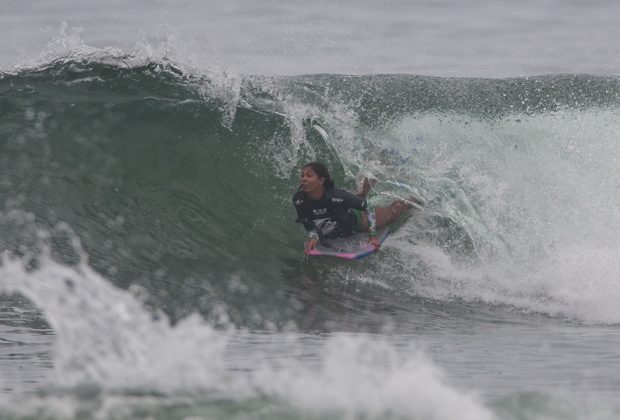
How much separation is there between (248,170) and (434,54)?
16753 millimetres

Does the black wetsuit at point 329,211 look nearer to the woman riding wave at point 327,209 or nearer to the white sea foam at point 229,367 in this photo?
the woman riding wave at point 327,209

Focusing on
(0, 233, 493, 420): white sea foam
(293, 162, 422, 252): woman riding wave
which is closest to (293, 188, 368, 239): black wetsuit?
(293, 162, 422, 252): woman riding wave

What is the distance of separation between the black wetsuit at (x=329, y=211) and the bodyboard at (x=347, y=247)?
0.27 feet

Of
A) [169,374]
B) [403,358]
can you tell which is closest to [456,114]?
[403,358]

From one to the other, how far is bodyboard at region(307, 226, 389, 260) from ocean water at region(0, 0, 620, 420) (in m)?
0.32

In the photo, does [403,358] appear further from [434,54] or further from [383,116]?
Answer: [434,54]

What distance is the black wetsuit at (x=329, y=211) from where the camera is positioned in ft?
30.1

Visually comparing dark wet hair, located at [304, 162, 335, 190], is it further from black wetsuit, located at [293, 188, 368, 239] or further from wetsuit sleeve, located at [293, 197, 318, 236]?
wetsuit sleeve, located at [293, 197, 318, 236]

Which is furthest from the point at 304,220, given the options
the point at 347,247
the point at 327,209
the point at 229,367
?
the point at 229,367

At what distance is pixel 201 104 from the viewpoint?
12.9 meters

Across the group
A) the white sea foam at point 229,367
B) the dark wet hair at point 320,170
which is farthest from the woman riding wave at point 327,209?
the white sea foam at point 229,367

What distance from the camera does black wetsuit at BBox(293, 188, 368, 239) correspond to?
918 cm

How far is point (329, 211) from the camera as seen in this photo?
9.30 m

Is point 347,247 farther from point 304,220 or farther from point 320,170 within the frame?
A: point 320,170
